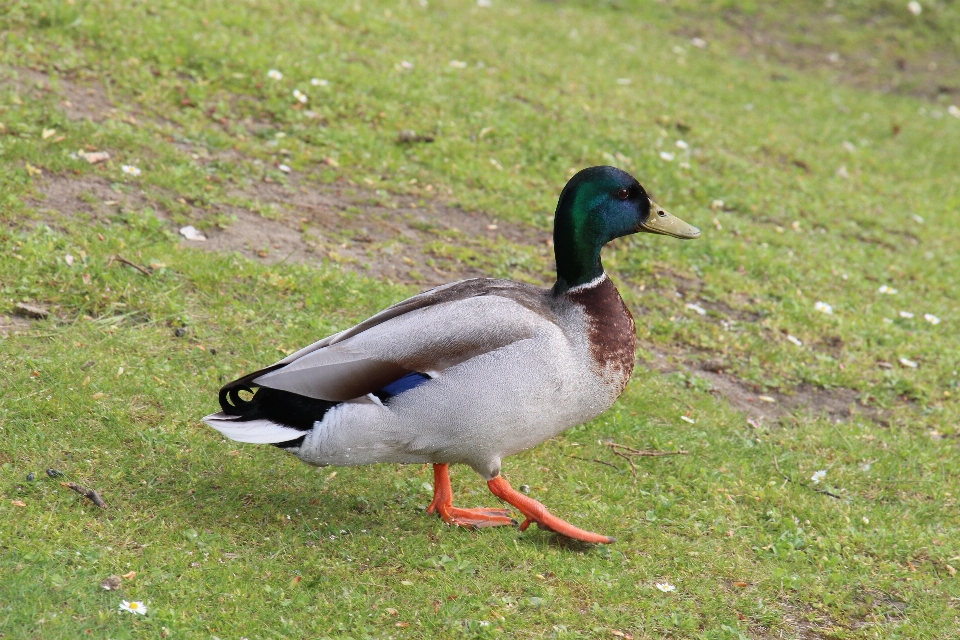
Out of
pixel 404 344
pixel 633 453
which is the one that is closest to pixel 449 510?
pixel 404 344

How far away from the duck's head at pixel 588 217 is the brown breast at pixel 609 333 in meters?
0.08

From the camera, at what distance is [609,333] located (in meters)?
3.86

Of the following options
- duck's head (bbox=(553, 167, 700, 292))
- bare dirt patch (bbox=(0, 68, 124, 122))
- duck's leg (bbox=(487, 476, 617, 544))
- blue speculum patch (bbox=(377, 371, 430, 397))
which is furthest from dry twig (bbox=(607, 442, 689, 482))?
bare dirt patch (bbox=(0, 68, 124, 122))

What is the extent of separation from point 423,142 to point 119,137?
7.18ft

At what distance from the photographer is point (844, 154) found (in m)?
9.50

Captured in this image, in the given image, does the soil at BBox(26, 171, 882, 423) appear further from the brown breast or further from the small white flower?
the small white flower

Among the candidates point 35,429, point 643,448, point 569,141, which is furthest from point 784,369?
point 35,429

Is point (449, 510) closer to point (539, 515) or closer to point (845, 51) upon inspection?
point (539, 515)

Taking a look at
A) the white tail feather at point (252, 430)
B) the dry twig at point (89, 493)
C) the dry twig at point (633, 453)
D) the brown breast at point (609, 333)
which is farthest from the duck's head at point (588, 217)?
the dry twig at point (89, 493)

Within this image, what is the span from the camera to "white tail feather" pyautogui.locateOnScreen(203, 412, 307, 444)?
3.48m

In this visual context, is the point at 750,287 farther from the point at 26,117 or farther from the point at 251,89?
the point at 26,117

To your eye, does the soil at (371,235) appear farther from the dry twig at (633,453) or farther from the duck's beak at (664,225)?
the duck's beak at (664,225)

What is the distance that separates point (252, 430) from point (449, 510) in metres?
0.91

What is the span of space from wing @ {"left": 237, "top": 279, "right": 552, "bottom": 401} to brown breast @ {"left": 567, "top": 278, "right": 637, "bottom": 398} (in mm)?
196
